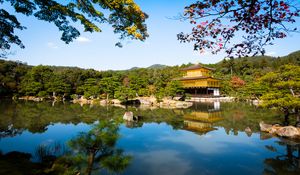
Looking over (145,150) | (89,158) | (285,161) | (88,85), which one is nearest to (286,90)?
(285,161)

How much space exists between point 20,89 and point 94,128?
119 feet

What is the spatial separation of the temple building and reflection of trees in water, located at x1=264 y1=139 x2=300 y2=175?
24.2 metres

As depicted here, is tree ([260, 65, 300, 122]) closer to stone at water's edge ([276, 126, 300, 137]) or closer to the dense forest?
stone at water's edge ([276, 126, 300, 137])

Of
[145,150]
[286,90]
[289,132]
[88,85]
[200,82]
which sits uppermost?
[200,82]

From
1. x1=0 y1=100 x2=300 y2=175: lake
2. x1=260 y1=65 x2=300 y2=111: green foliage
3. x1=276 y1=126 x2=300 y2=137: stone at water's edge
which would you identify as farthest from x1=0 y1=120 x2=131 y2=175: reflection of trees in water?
x1=260 y1=65 x2=300 y2=111: green foliage

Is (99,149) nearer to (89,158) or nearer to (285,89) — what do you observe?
(89,158)

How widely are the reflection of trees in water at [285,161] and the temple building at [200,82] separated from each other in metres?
24.2

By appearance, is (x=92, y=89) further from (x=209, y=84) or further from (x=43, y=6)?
(x=43, y=6)

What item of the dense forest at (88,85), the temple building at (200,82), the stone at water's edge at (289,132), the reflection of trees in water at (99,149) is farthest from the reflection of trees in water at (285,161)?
the temple building at (200,82)

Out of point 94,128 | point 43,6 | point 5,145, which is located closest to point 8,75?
point 5,145

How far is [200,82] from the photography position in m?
32.5

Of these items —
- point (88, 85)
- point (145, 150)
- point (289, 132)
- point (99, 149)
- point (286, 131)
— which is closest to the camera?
point (99, 149)

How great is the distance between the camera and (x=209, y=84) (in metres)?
32.2

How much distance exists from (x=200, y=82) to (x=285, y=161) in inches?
1032
